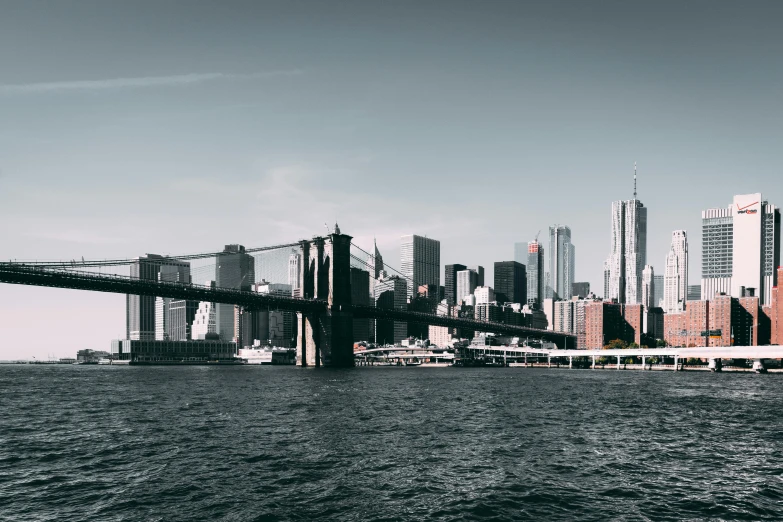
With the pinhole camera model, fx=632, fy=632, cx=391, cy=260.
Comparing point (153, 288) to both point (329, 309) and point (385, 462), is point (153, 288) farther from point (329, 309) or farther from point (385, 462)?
point (385, 462)

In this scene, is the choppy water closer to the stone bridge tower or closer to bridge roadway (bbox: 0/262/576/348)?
bridge roadway (bbox: 0/262/576/348)

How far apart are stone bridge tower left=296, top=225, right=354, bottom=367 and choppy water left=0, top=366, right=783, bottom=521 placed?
314 feet

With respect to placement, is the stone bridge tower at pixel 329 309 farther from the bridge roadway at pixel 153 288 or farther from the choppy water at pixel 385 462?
the choppy water at pixel 385 462

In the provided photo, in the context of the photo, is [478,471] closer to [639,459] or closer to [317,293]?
[639,459]

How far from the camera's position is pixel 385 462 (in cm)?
3588

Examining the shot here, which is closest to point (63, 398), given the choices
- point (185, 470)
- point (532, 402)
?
point (185, 470)

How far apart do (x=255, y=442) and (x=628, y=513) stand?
2400 cm

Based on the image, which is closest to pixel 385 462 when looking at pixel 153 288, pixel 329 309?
pixel 153 288

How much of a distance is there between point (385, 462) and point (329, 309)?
125 meters

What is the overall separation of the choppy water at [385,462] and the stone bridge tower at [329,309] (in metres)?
95.7

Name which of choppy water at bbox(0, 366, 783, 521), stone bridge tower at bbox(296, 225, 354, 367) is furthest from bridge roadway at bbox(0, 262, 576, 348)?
choppy water at bbox(0, 366, 783, 521)

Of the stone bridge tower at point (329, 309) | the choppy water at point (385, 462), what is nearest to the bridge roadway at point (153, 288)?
the stone bridge tower at point (329, 309)

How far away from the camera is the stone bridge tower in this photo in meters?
159

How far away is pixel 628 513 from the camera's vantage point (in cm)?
2647
